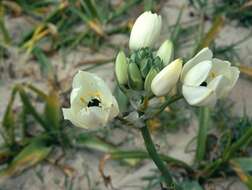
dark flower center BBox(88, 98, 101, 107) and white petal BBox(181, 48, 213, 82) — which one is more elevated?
white petal BBox(181, 48, 213, 82)

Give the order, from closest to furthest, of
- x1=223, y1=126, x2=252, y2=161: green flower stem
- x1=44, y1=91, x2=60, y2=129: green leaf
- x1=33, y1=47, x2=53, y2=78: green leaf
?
x1=223, y1=126, x2=252, y2=161: green flower stem < x1=44, y1=91, x2=60, y2=129: green leaf < x1=33, y1=47, x2=53, y2=78: green leaf

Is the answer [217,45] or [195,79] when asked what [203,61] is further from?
[217,45]

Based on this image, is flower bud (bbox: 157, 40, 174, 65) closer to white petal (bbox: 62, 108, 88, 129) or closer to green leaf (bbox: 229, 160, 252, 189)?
white petal (bbox: 62, 108, 88, 129)

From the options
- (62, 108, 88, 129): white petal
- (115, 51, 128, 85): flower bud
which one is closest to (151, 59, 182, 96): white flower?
(115, 51, 128, 85): flower bud

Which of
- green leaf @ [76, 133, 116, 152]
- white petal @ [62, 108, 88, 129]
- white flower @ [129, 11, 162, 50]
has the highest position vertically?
white flower @ [129, 11, 162, 50]

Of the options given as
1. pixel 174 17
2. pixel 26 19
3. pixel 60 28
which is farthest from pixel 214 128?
pixel 26 19
